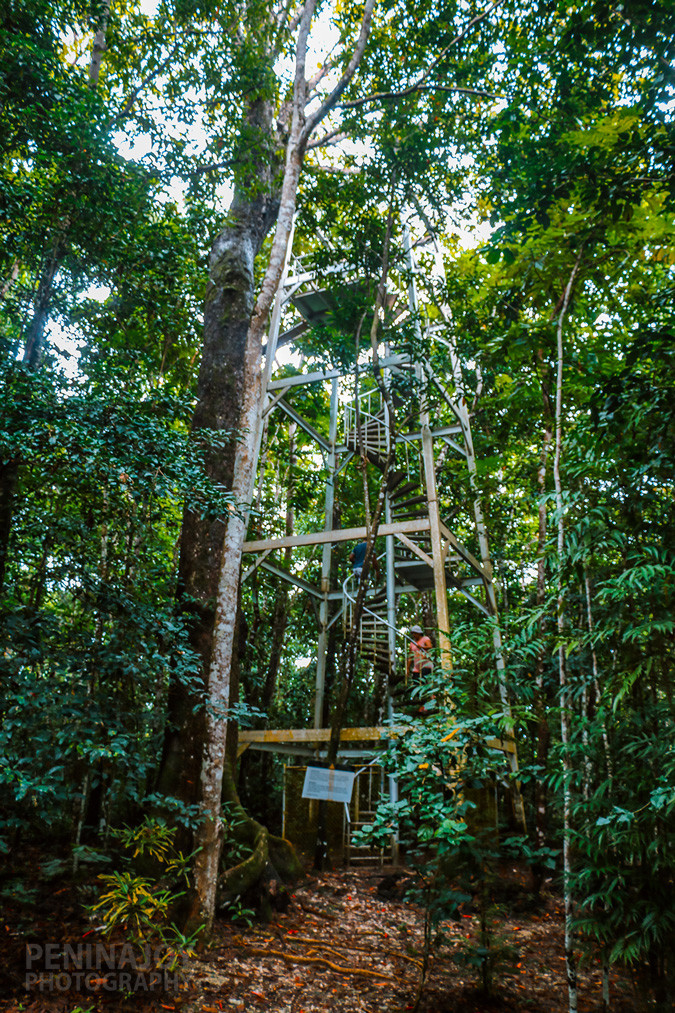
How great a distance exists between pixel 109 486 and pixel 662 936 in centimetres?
427

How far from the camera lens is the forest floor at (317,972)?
3.80 metres

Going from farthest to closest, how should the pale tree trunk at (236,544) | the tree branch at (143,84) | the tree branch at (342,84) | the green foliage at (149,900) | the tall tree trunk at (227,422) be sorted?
the tree branch at (342,84) < the tree branch at (143,84) < the tall tree trunk at (227,422) < the pale tree trunk at (236,544) < the green foliage at (149,900)

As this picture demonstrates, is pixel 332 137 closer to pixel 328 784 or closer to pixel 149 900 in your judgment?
pixel 328 784

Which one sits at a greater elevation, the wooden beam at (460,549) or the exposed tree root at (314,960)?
the wooden beam at (460,549)

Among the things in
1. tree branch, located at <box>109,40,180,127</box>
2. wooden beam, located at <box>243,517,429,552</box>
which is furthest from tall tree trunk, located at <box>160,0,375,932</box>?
wooden beam, located at <box>243,517,429,552</box>

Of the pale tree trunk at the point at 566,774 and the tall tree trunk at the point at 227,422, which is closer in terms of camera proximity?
the pale tree trunk at the point at 566,774

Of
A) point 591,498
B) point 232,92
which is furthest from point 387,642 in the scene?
point 232,92

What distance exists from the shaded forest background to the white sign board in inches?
63.2

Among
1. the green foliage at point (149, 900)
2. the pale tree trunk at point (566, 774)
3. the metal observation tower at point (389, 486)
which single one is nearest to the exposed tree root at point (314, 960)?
the green foliage at point (149, 900)

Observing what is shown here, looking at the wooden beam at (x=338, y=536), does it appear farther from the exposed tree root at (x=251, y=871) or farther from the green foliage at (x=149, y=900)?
the green foliage at (x=149, y=900)

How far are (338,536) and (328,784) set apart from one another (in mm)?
3236

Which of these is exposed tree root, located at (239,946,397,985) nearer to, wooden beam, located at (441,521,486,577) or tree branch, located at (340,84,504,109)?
wooden beam, located at (441,521,486,577)

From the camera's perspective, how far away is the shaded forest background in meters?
3.57

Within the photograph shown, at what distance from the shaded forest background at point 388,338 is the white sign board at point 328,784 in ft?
5.27
